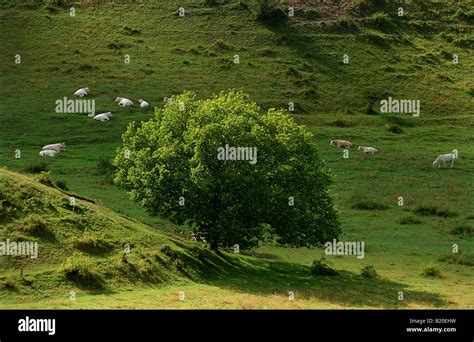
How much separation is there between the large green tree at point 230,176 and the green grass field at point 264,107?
226cm

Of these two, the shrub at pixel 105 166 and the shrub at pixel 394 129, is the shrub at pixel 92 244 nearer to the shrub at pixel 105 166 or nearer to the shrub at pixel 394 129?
the shrub at pixel 105 166

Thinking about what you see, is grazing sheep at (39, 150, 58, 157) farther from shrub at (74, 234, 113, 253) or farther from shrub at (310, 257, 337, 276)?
shrub at (310, 257, 337, 276)

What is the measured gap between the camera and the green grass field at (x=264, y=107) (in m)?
35.9

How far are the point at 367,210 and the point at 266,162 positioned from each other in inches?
630

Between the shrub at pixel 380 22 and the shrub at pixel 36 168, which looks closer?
the shrub at pixel 36 168

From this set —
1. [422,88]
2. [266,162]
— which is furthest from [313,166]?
[422,88]

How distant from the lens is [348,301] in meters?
35.4

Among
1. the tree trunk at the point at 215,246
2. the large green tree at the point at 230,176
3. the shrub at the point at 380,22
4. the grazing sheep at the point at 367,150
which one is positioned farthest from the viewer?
the shrub at the point at 380,22

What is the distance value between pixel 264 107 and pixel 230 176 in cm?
4291

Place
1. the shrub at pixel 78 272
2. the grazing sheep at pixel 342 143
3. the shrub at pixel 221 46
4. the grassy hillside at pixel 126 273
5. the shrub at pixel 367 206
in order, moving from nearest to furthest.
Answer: the grassy hillside at pixel 126 273
the shrub at pixel 78 272
the shrub at pixel 367 206
the grazing sheep at pixel 342 143
the shrub at pixel 221 46

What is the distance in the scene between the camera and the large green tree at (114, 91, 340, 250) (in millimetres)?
43125

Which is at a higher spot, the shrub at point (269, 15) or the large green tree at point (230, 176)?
the shrub at point (269, 15)

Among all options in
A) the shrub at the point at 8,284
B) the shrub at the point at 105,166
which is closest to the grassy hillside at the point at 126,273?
the shrub at the point at 8,284
